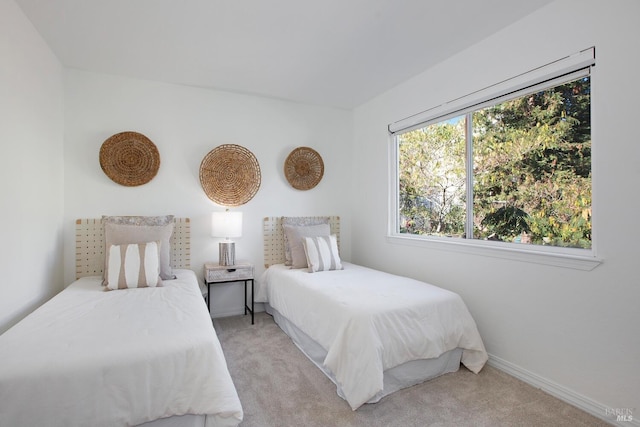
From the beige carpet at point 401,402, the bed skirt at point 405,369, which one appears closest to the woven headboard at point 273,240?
the bed skirt at point 405,369

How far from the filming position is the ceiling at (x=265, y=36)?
214 cm

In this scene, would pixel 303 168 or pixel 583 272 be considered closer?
pixel 583 272

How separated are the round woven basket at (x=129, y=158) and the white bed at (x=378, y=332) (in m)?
1.86

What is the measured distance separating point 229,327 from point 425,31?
3142mm

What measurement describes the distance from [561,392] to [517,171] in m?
1.51

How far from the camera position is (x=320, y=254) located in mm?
3324

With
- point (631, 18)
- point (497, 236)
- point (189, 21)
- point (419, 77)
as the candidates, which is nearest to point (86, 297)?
point (189, 21)

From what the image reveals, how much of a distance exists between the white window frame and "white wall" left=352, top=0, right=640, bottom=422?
0.16 ft

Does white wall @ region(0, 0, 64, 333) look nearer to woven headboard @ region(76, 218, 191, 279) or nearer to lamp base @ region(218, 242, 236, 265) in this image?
woven headboard @ region(76, 218, 191, 279)

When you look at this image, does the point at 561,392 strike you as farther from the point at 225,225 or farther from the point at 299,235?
the point at 225,225

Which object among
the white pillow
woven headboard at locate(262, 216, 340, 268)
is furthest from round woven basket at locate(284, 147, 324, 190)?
the white pillow

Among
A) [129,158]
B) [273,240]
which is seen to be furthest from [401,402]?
[129,158]

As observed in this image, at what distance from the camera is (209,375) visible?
1.50 m

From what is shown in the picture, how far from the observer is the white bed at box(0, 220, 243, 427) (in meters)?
1.28
